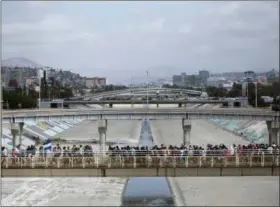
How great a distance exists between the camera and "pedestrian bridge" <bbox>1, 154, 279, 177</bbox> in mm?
22547

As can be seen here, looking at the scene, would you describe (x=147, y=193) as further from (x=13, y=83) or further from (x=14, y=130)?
(x=13, y=83)

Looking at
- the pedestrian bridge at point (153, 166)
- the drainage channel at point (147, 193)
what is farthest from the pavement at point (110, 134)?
Result: the pedestrian bridge at point (153, 166)

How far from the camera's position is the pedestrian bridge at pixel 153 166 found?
74.0 ft

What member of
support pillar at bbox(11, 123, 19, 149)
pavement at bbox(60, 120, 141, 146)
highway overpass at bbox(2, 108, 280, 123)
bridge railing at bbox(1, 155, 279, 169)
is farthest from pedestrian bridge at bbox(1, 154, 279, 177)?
pavement at bbox(60, 120, 141, 146)

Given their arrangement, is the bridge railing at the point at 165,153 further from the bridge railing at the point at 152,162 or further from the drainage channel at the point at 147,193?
the drainage channel at the point at 147,193

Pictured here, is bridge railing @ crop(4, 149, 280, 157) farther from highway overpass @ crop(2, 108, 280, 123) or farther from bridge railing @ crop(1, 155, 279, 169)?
highway overpass @ crop(2, 108, 280, 123)

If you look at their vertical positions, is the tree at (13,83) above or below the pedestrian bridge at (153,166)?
above

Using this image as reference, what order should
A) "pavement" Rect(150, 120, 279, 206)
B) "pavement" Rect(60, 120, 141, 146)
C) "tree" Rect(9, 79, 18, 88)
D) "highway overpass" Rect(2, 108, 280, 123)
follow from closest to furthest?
"pavement" Rect(150, 120, 279, 206) < "highway overpass" Rect(2, 108, 280, 123) < "pavement" Rect(60, 120, 141, 146) < "tree" Rect(9, 79, 18, 88)

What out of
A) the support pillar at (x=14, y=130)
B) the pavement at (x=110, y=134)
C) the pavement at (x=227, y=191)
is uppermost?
the support pillar at (x=14, y=130)

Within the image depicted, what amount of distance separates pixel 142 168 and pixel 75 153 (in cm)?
307

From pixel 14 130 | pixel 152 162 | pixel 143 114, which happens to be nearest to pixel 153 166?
pixel 152 162

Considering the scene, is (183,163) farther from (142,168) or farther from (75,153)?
(75,153)

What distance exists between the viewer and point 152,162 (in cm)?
2273

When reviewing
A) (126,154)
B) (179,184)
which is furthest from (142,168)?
(179,184)
